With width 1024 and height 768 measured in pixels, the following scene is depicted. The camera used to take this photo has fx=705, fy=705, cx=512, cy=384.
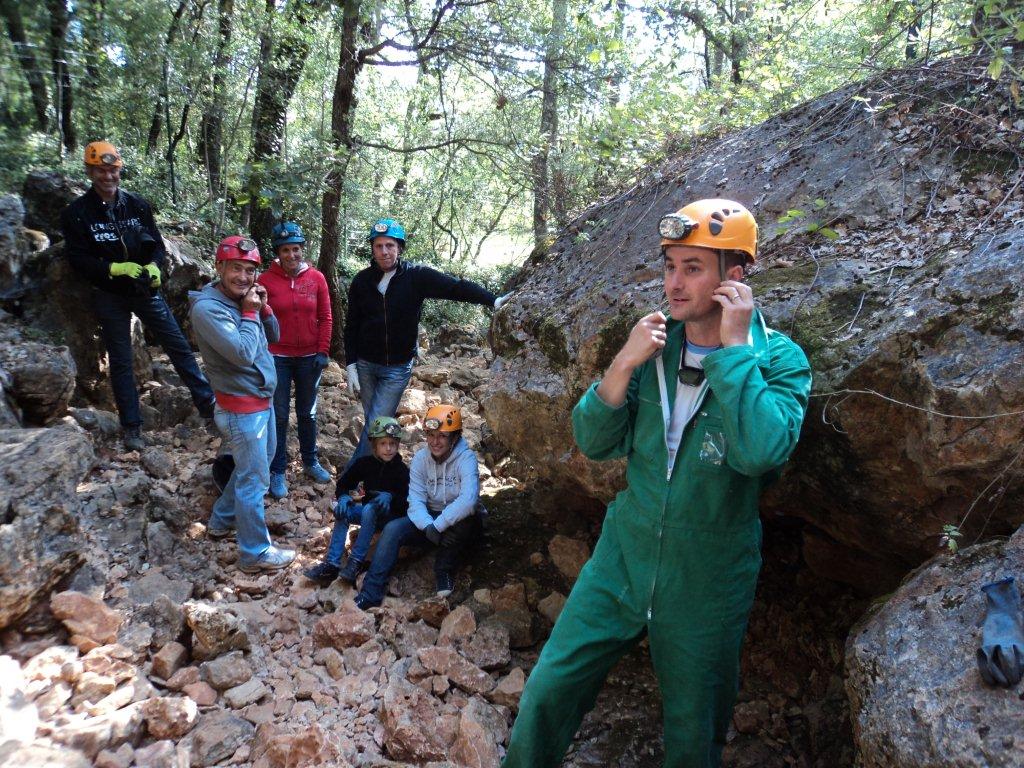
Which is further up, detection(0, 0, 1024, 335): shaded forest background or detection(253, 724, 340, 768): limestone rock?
detection(0, 0, 1024, 335): shaded forest background

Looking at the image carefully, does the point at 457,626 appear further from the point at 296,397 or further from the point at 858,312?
the point at 858,312

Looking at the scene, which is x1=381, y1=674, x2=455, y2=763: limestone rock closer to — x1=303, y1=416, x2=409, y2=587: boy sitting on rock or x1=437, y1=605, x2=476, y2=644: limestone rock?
x1=437, y1=605, x2=476, y2=644: limestone rock

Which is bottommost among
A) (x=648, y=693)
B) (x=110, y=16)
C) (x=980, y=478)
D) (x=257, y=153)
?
(x=648, y=693)

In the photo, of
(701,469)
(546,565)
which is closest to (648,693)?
(546,565)

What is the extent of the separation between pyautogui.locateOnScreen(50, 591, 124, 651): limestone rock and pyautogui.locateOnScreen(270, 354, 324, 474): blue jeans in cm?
214

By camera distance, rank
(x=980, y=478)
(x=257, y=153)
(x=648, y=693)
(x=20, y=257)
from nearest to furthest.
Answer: (x=980, y=478) < (x=648, y=693) < (x=20, y=257) < (x=257, y=153)

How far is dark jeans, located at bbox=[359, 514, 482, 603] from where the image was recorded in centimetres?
466

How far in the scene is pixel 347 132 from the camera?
24.6ft

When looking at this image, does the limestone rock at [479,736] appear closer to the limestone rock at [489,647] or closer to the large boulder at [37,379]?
the limestone rock at [489,647]

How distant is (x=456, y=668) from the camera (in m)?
3.93

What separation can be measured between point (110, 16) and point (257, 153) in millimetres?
1917

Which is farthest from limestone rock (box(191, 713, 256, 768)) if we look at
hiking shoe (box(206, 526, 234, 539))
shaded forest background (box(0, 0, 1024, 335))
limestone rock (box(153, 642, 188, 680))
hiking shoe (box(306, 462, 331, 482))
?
shaded forest background (box(0, 0, 1024, 335))

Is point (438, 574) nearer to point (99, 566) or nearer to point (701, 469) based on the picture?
point (99, 566)

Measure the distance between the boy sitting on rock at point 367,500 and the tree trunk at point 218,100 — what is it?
524 cm
